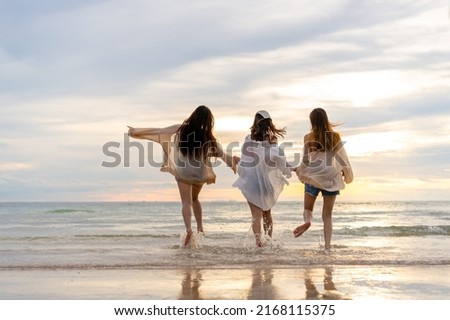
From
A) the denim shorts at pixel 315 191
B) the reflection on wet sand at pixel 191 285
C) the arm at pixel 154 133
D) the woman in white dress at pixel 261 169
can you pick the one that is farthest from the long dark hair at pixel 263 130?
the reflection on wet sand at pixel 191 285

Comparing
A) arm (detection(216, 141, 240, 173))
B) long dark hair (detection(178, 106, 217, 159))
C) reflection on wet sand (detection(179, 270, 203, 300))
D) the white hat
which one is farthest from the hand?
reflection on wet sand (detection(179, 270, 203, 300))

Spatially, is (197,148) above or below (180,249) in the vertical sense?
above

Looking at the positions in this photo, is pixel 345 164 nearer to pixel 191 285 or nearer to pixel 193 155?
pixel 193 155

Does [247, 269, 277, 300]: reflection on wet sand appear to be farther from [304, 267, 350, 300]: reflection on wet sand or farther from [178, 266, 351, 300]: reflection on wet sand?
[304, 267, 350, 300]: reflection on wet sand

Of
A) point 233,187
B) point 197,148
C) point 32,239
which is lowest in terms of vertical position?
point 32,239

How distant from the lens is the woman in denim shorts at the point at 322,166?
935 cm

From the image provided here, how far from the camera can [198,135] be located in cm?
975

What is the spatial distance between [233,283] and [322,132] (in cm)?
374
